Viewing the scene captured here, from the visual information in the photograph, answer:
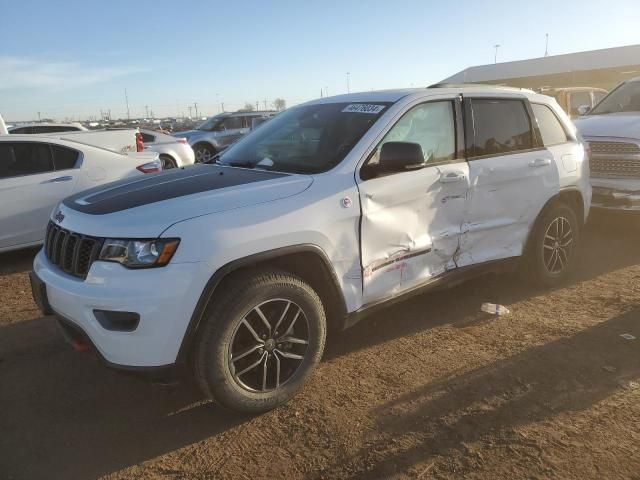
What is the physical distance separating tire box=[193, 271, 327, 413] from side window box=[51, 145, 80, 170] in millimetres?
4572

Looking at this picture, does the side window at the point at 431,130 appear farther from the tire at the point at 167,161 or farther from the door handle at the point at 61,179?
the tire at the point at 167,161

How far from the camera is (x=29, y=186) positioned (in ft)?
19.4

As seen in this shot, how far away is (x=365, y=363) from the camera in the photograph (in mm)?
3562

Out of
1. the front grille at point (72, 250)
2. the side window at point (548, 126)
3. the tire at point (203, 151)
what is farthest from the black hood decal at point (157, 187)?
the tire at point (203, 151)

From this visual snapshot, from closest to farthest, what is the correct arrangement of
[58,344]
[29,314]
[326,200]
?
1. [326,200]
2. [58,344]
3. [29,314]

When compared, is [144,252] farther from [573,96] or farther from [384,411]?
[573,96]

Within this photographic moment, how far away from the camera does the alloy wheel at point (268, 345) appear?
9.29 ft

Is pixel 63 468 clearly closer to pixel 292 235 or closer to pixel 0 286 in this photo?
pixel 292 235

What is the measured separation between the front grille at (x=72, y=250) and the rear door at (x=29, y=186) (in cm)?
311

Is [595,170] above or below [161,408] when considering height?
above

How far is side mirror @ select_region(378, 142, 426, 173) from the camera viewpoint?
3209mm

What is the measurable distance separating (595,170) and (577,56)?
56.0 metres

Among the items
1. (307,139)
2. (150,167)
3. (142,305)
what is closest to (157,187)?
(142,305)

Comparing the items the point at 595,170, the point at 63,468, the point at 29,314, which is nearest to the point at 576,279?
the point at 595,170
